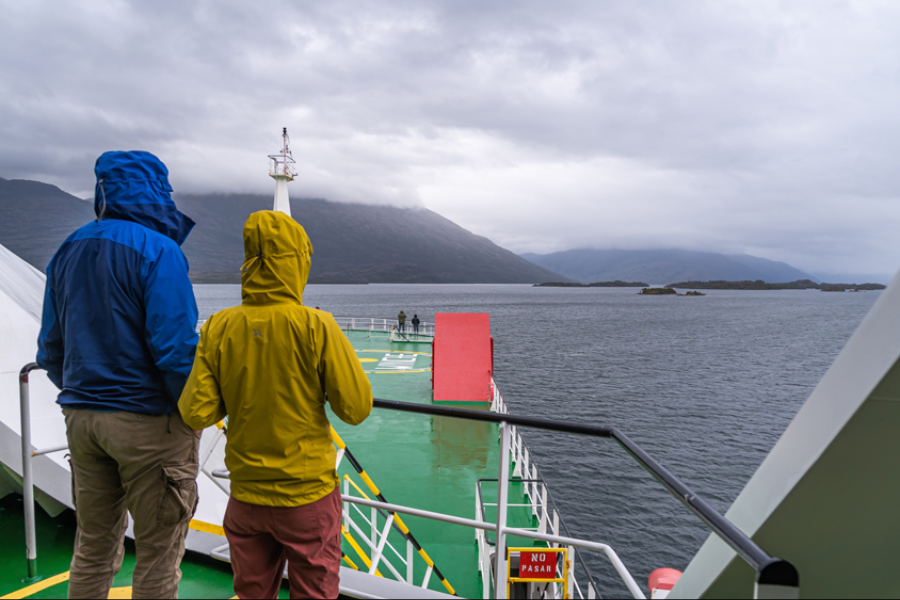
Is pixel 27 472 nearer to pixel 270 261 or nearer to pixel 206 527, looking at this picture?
pixel 206 527

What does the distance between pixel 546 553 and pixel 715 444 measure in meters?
15.7

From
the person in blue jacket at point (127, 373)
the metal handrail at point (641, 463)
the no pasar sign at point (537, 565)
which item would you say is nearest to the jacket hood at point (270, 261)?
the person in blue jacket at point (127, 373)

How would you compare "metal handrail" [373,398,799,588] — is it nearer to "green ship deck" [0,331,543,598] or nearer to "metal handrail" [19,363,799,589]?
"metal handrail" [19,363,799,589]

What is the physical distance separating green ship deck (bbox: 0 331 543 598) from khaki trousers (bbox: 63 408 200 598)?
749 millimetres

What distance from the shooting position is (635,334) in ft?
186

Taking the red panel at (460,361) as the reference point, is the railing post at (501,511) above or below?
above

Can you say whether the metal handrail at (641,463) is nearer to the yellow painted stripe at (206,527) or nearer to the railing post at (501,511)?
the railing post at (501,511)

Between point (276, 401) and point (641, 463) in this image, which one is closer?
point (276, 401)

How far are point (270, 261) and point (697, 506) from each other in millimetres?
1391

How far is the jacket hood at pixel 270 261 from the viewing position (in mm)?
1542

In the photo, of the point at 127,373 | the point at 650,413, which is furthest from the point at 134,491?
the point at 650,413

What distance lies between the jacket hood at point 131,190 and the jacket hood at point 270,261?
51 cm

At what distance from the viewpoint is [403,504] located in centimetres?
869

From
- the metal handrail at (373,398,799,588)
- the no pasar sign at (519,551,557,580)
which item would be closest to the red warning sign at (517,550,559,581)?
the no pasar sign at (519,551,557,580)
